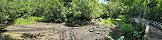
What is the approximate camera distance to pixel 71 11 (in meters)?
21.0

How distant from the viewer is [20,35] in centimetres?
1508

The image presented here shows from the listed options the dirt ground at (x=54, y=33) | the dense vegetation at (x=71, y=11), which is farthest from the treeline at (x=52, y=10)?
the dirt ground at (x=54, y=33)

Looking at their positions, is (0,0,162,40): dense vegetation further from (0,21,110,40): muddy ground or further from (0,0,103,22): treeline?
(0,21,110,40): muddy ground

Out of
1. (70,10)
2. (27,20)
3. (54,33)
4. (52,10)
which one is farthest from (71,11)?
(54,33)

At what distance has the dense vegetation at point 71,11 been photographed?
19.5 m

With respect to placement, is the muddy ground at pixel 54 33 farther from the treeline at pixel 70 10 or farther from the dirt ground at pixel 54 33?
the treeline at pixel 70 10

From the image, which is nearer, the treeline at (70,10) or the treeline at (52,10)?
the treeline at (70,10)

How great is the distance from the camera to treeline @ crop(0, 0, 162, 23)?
19.6 metres

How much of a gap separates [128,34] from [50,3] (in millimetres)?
9674

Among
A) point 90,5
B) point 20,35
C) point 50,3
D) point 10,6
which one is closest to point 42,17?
point 50,3

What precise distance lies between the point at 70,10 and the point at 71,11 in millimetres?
162

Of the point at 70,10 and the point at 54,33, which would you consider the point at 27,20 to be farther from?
the point at 54,33

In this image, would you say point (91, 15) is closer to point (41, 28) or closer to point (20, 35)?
point (41, 28)

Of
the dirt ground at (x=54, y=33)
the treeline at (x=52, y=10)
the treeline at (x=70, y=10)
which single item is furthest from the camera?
the treeline at (x=52, y=10)
